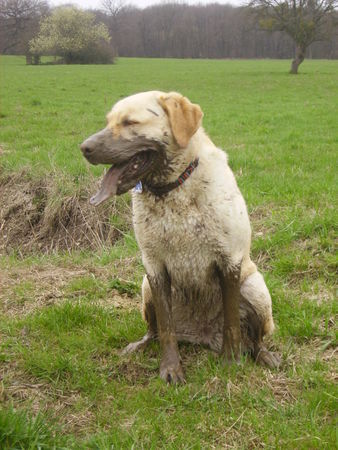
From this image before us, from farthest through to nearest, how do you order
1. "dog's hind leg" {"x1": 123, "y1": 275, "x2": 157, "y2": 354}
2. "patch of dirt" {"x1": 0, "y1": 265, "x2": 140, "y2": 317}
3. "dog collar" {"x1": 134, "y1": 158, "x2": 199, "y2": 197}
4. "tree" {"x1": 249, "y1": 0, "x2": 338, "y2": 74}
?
"tree" {"x1": 249, "y1": 0, "x2": 338, "y2": 74}, "patch of dirt" {"x1": 0, "y1": 265, "x2": 140, "y2": 317}, "dog's hind leg" {"x1": 123, "y1": 275, "x2": 157, "y2": 354}, "dog collar" {"x1": 134, "y1": 158, "x2": 199, "y2": 197}

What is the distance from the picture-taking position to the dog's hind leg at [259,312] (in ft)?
10.00

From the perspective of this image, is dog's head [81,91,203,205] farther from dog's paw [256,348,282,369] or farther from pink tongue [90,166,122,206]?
dog's paw [256,348,282,369]

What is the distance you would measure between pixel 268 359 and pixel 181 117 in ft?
5.16

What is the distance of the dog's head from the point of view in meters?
2.53

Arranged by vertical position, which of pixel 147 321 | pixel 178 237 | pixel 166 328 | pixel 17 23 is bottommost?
pixel 147 321

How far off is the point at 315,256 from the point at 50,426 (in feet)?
8.97

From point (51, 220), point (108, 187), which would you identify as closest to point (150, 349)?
point (108, 187)

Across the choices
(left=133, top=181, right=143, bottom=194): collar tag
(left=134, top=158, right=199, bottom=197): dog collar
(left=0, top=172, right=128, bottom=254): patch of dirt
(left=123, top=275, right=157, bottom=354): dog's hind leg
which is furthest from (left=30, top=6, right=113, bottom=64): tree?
(left=134, top=158, right=199, bottom=197): dog collar

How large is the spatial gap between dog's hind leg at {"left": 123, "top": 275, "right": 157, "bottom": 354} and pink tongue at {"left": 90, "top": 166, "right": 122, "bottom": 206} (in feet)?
2.85

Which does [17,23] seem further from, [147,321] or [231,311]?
[231,311]

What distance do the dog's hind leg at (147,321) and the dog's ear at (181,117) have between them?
3.46 ft

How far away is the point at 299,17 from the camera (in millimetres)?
28594

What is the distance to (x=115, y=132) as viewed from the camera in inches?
101

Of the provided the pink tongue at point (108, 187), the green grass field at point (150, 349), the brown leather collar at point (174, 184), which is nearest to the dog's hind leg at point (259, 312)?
the green grass field at point (150, 349)
